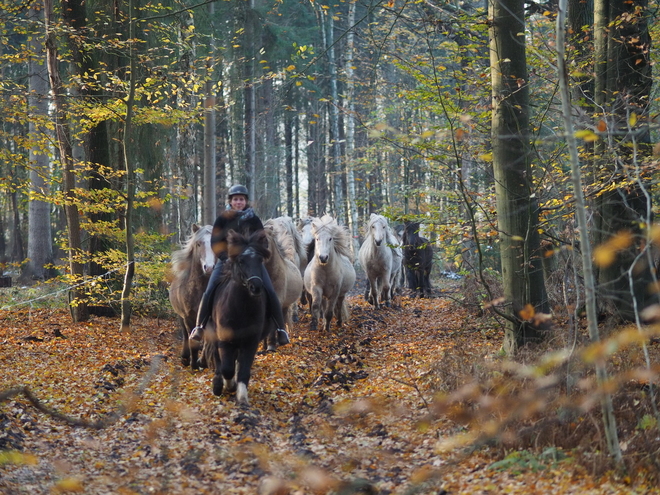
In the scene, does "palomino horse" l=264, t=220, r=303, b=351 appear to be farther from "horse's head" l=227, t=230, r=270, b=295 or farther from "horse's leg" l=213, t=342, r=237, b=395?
"horse's head" l=227, t=230, r=270, b=295

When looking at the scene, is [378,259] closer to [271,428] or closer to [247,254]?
[247,254]

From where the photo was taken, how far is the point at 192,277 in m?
9.49

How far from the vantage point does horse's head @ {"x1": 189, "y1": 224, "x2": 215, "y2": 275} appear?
29.5ft

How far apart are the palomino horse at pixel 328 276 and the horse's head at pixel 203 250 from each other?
3.82 m

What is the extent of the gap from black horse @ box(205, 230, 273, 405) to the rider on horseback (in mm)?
269

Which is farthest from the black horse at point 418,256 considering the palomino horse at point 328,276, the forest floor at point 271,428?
the forest floor at point 271,428

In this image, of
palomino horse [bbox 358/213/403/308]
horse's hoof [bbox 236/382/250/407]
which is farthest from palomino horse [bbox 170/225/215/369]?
palomino horse [bbox 358/213/403/308]

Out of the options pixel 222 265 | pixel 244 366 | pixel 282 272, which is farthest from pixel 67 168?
pixel 244 366

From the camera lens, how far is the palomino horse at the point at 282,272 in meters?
10.0

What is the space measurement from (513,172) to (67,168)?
8.55 meters

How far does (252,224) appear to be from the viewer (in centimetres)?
841

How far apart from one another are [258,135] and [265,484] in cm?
3821

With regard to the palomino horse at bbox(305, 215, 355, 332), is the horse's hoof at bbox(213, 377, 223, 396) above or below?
below

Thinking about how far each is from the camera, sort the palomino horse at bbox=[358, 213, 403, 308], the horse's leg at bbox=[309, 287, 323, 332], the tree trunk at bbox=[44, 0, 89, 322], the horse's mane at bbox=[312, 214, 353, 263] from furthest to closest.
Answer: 1. the palomino horse at bbox=[358, 213, 403, 308]
2. the horse's mane at bbox=[312, 214, 353, 263]
3. the horse's leg at bbox=[309, 287, 323, 332]
4. the tree trunk at bbox=[44, 0, 89, 322]
